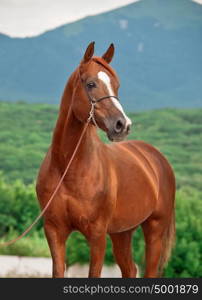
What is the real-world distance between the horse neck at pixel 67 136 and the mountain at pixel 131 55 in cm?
1316

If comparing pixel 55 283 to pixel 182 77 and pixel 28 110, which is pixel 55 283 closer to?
pixel 28 110

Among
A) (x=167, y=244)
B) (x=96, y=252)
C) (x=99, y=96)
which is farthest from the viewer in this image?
(x=167, y=244)

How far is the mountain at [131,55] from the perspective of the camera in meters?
19.0

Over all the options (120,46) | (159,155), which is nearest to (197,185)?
(120,46)

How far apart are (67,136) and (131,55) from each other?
15424 millimetres

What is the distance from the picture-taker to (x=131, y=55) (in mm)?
20031

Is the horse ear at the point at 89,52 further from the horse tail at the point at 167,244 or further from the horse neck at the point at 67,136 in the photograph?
the horse tail at the point at 167,244

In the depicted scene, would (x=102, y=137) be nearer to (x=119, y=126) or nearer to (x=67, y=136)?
(x=67, y=136)

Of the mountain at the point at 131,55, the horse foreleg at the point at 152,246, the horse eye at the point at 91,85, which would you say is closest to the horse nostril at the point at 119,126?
the horse eye at the point at 91,85

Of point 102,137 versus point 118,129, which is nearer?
point 118,129

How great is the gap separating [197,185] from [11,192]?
553 cm

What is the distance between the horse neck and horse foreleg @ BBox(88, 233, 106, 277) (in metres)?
0.58

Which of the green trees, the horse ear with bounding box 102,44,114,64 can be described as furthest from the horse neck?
the green trees

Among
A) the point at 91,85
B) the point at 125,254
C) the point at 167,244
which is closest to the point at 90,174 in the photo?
the point at 91,85
